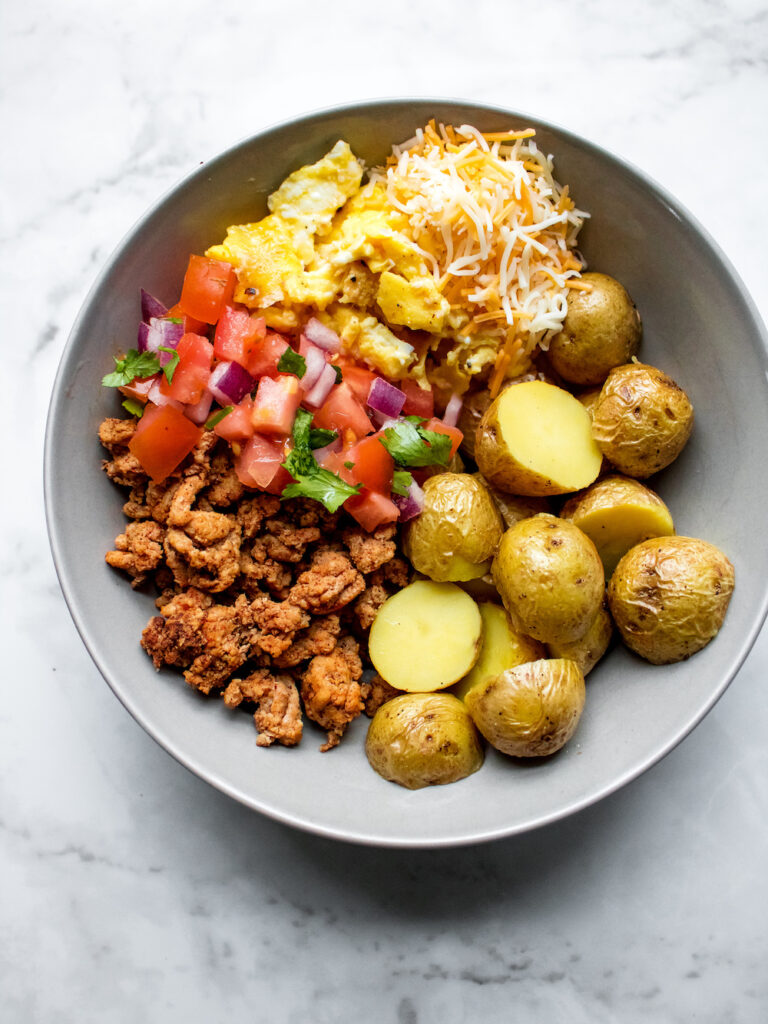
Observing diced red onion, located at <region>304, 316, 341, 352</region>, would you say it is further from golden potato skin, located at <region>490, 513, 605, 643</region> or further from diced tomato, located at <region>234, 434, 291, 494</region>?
golden potato skin, located at <region>490, 513, 605, 643</region>

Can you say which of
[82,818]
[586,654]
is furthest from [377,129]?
[82,818]

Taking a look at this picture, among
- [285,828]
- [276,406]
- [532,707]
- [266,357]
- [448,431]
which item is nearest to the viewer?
[532,707]

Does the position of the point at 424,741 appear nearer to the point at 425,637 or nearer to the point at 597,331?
the point at 425,637

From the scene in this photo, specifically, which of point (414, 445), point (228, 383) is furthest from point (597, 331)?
point (228, 383)

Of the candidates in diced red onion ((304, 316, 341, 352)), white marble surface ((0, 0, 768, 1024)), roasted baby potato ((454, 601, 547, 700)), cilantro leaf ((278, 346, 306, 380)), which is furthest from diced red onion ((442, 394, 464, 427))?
white marble surface ((0, 0, 768, 1024))

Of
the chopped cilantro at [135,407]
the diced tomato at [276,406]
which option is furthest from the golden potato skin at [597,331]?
the chopped cilantro at [135,407]

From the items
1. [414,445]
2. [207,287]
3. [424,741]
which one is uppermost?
[207,287]

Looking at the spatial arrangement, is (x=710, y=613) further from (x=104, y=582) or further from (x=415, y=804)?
(x=104, y=582)

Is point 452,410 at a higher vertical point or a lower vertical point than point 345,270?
lower
